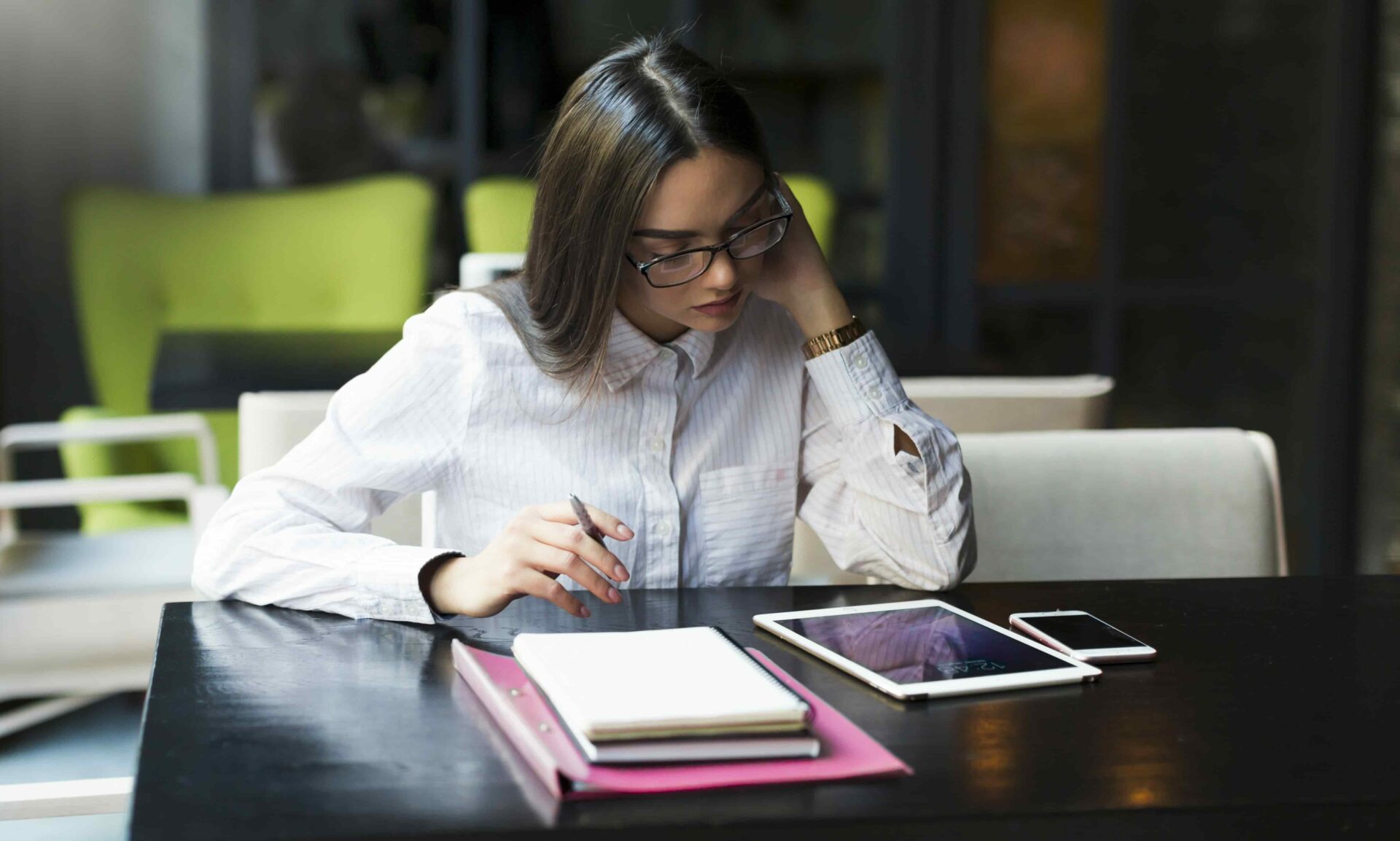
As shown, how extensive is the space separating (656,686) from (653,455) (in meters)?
0.54

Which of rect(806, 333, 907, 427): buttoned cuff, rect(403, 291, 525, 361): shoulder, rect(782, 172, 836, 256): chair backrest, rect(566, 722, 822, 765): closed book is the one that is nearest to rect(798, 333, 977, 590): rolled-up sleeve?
rect(806, 333, 907, 427): buttoned cuff

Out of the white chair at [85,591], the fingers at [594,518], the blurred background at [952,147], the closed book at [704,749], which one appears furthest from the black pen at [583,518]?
the blurred background at [952,147]

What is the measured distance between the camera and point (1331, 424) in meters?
3.91

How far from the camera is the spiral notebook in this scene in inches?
31.1

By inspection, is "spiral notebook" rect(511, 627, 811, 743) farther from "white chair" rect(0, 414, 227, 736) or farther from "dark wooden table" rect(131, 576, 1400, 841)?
"white chair" rect(0, 414, 227, 736)

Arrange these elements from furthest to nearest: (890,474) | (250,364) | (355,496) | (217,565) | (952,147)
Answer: (952,147) → (250,364) → (890,474) → (355,496) → (217,565)

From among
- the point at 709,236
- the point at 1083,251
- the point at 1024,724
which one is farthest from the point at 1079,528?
the point at 1083,251

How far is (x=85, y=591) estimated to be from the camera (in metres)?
2.19

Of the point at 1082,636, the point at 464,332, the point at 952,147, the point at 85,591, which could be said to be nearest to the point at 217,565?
the point at 464,332

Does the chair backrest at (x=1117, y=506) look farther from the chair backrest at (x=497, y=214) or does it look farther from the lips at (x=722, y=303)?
the chair backrest at (x=497, y=214)

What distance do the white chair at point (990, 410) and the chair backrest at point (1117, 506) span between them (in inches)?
8.5

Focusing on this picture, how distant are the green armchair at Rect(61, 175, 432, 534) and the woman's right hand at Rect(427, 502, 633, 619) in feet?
7.66

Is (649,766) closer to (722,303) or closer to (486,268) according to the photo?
(722,303)

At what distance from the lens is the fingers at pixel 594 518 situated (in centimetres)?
103
